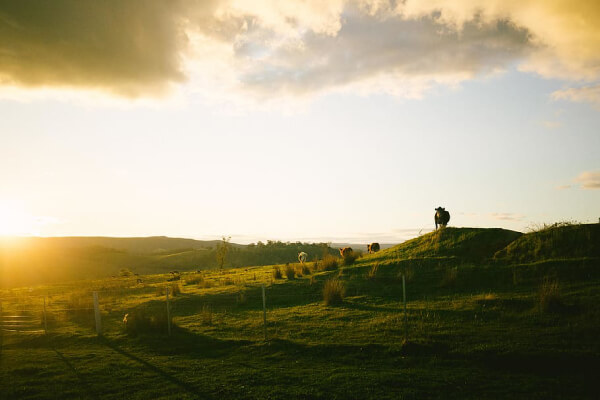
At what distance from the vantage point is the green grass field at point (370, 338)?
10.5 m

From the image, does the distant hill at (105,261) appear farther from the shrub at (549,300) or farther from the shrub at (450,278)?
the shrub at (549,300)

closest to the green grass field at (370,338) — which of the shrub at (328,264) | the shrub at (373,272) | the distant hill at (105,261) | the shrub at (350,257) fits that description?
the shrub at (373,272)

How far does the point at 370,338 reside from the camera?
47.0ft

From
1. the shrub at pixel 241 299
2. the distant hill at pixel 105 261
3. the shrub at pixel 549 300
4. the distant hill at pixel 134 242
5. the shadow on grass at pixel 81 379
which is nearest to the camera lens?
the shadow on grass at pixel 81 379

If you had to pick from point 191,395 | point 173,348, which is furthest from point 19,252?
point 191,395

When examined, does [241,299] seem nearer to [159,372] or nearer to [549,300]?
[159,372]

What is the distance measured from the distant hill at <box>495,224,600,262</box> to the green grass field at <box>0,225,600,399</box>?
10cm

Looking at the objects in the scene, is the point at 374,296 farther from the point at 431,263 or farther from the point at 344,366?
the point at 344,366

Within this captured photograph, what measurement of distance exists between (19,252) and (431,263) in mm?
88500

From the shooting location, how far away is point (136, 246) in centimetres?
17400

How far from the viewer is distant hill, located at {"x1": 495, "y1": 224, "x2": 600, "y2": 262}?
2164cm

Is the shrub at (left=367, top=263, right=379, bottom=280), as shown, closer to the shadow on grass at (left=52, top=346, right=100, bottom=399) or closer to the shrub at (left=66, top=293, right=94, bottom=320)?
the shadow on grass at (left=52, top=346, right=100, bottom=399)

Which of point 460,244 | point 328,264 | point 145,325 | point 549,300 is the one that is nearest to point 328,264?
point 328,264

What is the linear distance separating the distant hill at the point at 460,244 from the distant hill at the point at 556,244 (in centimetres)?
120
